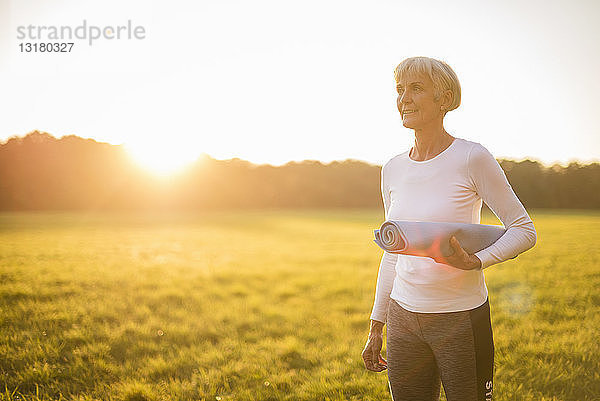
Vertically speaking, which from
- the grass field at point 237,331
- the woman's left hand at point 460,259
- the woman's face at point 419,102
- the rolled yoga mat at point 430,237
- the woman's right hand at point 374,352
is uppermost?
the woman's face at point 419,102

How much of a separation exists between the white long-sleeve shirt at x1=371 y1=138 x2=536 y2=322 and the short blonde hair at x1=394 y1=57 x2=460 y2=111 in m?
0.27

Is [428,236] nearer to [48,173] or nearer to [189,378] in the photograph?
[189,378]

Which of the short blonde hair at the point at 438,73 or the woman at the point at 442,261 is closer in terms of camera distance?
the woman at the point at 442,261

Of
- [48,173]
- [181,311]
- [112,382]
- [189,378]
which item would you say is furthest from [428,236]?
[48,173]

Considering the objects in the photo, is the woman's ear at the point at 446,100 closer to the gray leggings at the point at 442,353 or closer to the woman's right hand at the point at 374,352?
the gray leggings at the point at 442,353

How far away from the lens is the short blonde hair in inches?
85.3

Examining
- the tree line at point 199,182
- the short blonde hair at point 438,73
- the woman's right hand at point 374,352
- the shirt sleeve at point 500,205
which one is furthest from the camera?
the tree line at point 199,182

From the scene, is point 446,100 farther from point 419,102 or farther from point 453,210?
point 453,210

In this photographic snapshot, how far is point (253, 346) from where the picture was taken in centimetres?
631

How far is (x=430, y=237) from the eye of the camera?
6.07 feet

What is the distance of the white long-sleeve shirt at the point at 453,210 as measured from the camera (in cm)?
202

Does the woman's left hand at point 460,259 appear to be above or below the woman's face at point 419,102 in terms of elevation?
below

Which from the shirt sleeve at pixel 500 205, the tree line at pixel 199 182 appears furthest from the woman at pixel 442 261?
the tree line at pixel 199 182

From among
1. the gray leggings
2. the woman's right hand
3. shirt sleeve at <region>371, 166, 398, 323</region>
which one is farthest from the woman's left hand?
the woman's right hand
